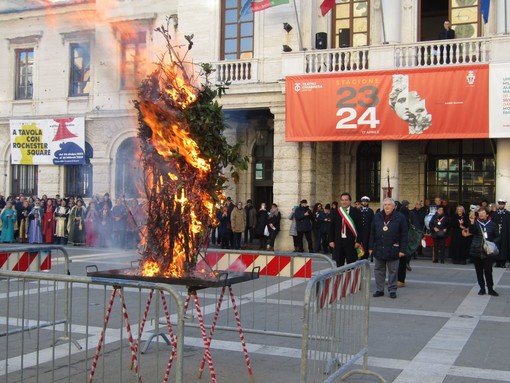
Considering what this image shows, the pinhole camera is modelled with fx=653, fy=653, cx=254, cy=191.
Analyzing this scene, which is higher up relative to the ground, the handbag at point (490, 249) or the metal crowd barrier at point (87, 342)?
the handbag at point (490, 249)

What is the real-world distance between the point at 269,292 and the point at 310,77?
10.4m

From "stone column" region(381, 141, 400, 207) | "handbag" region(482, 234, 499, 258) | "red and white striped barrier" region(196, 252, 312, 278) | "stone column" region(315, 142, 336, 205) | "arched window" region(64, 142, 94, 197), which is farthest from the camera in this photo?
"arched window" region(64, 142, 94, 197)

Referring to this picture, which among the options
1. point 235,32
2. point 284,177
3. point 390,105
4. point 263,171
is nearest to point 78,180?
point 263,171

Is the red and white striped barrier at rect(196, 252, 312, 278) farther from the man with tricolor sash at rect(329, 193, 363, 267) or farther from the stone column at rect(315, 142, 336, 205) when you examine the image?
the stone column at rect(315, 142, 336, 205)

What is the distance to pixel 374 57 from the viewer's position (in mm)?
20312

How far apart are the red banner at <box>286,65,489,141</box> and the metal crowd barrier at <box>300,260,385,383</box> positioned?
13.4 meters

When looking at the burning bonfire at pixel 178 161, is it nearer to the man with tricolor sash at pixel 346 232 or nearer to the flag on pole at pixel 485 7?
the man with tricolor sash at pixel 346 232

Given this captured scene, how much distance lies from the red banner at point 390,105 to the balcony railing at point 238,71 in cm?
184

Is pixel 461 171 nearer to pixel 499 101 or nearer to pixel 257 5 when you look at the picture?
pixel 499 101

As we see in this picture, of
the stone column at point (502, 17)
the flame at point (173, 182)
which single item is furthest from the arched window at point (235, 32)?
the flame at point (173, 182)

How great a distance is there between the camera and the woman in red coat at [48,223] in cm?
2502

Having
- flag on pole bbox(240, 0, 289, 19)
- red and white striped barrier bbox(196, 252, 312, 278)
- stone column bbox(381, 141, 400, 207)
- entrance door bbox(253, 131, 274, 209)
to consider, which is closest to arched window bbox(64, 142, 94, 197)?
entrance door bbox(253, 131, 274, 209)

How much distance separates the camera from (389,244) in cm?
1186

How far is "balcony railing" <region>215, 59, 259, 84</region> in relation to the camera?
22453mm
